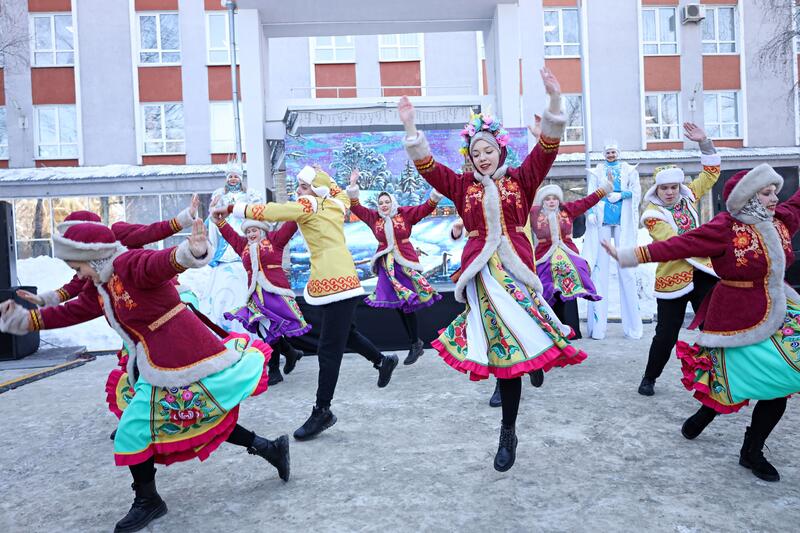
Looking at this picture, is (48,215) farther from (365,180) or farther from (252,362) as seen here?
(252,362)

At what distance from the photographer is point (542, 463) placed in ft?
12.4

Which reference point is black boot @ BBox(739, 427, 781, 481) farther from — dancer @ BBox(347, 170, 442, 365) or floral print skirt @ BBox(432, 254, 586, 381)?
dancer @ BBox(347, 170, 442, 365)

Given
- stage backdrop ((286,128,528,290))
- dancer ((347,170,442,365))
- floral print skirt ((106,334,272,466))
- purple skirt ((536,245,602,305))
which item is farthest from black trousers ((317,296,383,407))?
stage backdrop ((286,128,528,290))

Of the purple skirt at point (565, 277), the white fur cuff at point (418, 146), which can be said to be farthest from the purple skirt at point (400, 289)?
the white fur cuff at point (418, 146)

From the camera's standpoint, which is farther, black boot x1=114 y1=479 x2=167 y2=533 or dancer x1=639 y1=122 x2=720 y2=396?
dancer x1=639 y1=122 x2=720 y2=396

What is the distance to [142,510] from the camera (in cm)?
319

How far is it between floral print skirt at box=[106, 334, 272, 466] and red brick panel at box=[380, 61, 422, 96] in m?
17.5

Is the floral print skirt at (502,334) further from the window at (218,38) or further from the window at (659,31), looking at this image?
the window at (659,31)

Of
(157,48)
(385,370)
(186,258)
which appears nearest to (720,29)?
(157,48)

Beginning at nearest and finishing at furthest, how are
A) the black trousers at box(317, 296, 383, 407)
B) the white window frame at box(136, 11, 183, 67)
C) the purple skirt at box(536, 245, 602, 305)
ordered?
the black trousers at box(317, 296, 383, 407), the purple skirt at box(536, 245, 602, 305), the white window frame at box(136, 11, 183, 67)

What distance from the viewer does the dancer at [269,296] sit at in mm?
6656

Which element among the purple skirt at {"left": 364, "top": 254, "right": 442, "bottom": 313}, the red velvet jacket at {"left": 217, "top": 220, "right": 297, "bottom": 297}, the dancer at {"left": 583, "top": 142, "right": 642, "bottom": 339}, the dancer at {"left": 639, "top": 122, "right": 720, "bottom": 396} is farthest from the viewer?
the dancer at {"left": 583, "top": 142, "right": 642, "bottom": 339}

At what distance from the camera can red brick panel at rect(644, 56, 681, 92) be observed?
68.1ft

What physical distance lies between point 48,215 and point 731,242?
20.2 metres
